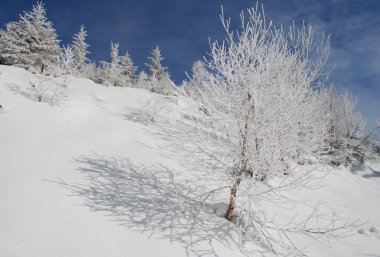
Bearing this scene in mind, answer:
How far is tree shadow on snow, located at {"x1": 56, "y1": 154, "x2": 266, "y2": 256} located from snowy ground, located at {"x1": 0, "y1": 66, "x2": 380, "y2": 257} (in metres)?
0.02

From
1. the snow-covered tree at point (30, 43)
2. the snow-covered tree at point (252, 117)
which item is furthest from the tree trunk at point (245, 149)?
the snow-covered tree at point (30, 43)

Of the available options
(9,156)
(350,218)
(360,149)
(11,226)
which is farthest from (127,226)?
(360,149)

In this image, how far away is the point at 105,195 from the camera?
5.29 m

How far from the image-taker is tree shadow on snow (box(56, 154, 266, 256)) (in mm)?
4395

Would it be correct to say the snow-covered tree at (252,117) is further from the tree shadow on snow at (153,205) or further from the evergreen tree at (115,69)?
the evergreen tree at (115,69)

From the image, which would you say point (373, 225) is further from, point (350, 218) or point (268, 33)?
point (268, 33)

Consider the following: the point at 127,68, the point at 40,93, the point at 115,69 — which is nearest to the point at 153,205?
the point at 40,93

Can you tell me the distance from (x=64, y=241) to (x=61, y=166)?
3.10 m

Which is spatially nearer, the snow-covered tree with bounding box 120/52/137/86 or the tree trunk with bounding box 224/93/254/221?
the tree trunk with bounding box 224/93/254/221

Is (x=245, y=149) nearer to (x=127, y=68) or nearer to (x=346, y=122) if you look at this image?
(x=346, y=122)

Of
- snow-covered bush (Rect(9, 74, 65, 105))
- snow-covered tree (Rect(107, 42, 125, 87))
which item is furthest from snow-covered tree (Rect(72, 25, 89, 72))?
snow-covered bush (Rect(9, 74, 65, 105))

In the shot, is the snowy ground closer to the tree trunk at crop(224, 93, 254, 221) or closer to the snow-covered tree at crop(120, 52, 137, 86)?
the tree trunk at crop(224, 93, 254, 221)

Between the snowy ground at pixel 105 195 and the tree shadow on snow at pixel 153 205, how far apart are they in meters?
0.02

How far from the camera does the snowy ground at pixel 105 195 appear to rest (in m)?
3.82
